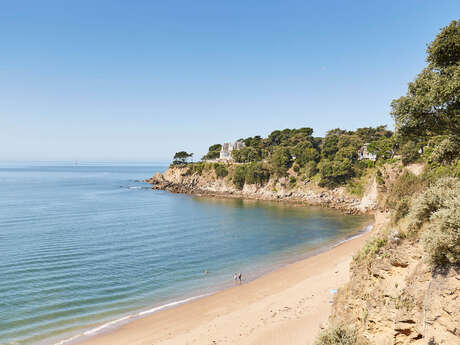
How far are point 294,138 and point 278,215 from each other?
56.5m

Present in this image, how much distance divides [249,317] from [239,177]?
69999 millimetres

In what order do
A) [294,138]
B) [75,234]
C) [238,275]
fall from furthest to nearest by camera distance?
[294,138]
[75,234]
[238,275]

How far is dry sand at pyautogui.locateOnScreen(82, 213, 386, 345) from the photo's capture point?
16844 mm

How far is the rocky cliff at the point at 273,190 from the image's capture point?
63.7 meters

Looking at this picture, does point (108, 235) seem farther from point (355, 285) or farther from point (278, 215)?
point (355, 285)

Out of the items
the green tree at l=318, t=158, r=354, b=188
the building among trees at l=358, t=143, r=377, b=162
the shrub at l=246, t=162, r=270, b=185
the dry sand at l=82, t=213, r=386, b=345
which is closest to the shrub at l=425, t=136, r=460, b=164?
the dry sand at l=82, t=213, r=386, b=345

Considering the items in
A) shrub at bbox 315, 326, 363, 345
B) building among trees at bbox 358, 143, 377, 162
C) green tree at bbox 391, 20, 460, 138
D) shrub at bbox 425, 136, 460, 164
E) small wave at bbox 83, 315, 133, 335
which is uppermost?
building among trees at bbox 358, 143, 377, 162

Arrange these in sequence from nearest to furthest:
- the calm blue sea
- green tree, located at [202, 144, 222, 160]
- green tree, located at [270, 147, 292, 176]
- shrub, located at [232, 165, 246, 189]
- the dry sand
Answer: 1. the dry sand
2. the calm blue sea
3. green tree, located at [270, 147, 292, 176]
4. shrub, located at [232, 165, 246, 189]
5. green tree, located at [202, 144, 222, 160]

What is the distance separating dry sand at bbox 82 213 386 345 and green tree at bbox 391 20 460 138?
1192cm

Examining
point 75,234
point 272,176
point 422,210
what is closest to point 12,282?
point 75,234

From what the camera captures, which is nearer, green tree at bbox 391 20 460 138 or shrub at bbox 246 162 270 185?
green tree at bbox 391 20 460 138

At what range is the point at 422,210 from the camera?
398 inches

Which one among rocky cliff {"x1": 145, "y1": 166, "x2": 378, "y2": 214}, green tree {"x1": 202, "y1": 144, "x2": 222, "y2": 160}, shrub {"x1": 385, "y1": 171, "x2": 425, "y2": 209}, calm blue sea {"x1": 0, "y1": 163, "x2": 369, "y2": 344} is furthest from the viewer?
green tree {"x1": 202, "y1": 144, "x2": 222, "y2": 160}

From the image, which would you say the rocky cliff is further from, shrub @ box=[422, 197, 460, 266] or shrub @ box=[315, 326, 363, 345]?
shrub @ box=[422, 197, 460, 266]
